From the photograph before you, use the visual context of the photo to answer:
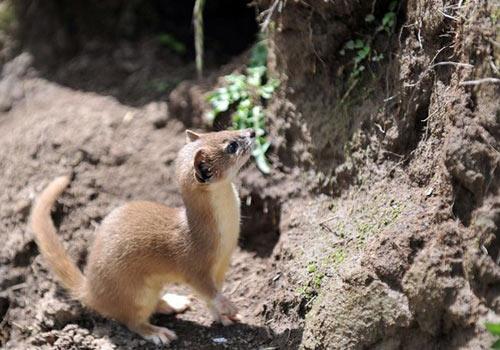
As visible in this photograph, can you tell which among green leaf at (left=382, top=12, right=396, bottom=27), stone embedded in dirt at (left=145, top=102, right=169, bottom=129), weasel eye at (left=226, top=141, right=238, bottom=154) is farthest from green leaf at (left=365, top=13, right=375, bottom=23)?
stone embedded in dirt at (left=145, top=102, right=169, bottom=129)

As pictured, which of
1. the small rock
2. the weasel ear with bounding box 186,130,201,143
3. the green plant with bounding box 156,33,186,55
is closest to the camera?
the weasel ear with bounding box 186,130,201,143

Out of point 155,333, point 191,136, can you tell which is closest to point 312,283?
point 155,333

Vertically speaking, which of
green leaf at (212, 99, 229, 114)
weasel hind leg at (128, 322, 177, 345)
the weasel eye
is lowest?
weasel hind leg at (128, 322, 177, 345)

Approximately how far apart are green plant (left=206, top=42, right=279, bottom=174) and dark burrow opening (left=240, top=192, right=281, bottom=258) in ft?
0.77

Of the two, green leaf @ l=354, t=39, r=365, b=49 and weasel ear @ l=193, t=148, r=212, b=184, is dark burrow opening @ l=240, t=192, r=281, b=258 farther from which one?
green leaf @ l=354, t=39, r=365, b=49

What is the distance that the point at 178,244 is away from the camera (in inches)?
203

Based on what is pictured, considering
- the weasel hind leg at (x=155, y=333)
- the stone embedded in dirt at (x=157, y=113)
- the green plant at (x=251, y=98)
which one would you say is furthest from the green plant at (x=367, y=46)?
the weasel hind leg at (x=155, y=333)

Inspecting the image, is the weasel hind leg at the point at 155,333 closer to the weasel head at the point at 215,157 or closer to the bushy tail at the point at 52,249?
the bushy tail at the point at 52,249

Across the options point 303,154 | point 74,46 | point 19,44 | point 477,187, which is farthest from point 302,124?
point 19,44

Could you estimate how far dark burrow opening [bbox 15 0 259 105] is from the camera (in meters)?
7.20

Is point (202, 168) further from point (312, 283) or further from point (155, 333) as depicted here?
point (155, 333)

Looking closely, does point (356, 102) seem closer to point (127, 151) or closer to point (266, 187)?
point (266, 187)

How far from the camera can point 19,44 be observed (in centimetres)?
775

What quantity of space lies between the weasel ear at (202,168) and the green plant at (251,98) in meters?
0.86
